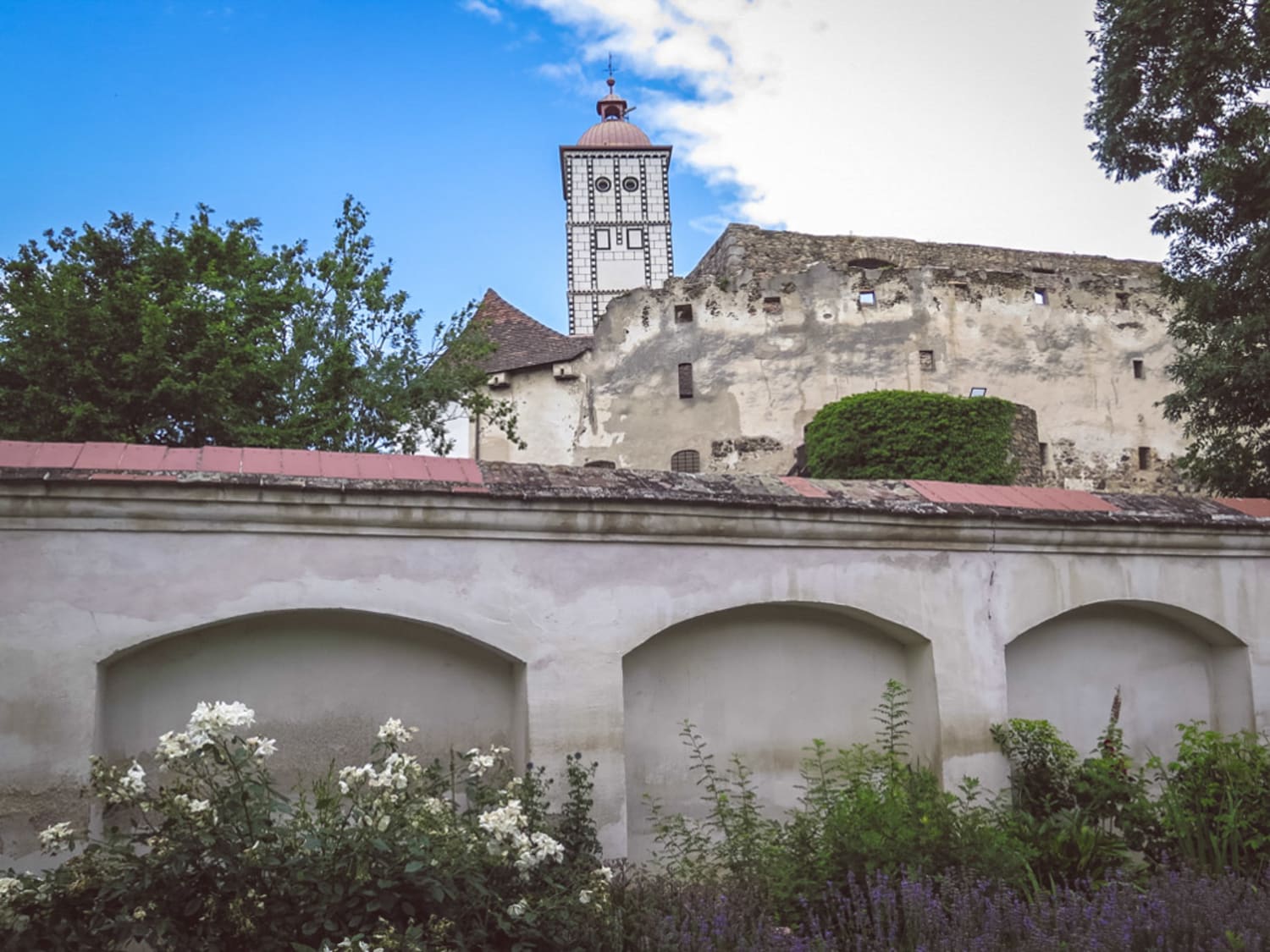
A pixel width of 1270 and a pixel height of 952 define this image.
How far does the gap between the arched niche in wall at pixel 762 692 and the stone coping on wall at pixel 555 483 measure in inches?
28.7

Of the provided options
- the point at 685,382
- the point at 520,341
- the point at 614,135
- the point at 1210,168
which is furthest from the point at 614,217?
the point at 1210,168

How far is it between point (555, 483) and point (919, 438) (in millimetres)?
17037

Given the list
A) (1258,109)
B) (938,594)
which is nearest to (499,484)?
(938,594)

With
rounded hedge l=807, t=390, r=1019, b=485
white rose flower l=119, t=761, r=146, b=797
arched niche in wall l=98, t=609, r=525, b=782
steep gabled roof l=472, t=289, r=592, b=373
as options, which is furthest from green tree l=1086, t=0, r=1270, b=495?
steep gabled roof l=472, t=289, r=592, b=373

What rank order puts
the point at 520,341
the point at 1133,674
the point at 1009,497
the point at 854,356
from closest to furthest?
the point at 1009,497 → the point at 1133,674 → the point at 854,356 → the point at 520,341

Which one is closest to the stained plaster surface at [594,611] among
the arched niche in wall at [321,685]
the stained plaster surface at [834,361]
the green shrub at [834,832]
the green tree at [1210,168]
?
the arched niche in wall at [321,685]

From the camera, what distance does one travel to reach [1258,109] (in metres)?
A: 13.7

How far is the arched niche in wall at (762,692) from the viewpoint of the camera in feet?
20.4

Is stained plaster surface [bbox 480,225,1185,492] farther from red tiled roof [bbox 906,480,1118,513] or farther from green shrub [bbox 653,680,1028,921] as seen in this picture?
green shrub [bbox 653,680,1028,921]

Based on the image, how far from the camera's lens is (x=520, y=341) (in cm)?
3278

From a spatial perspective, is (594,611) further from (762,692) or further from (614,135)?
(614,135)

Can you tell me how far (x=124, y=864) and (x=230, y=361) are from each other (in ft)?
47.4

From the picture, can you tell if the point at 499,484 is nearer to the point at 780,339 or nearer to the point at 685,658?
the point at 685,658

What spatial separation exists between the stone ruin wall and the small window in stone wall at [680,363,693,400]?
0.45 feet
